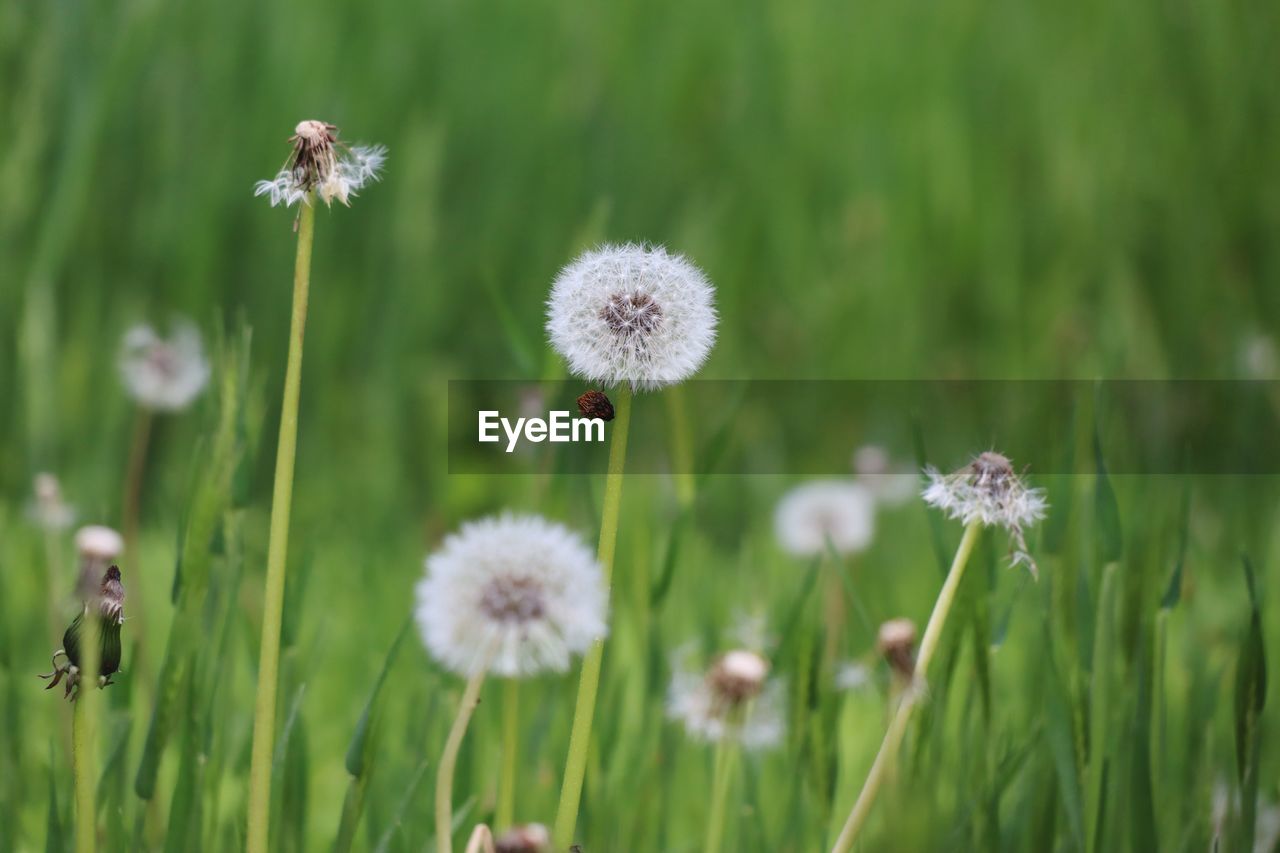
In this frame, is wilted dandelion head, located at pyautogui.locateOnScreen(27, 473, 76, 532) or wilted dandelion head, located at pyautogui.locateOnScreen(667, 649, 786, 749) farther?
wilted dandelion head, located at pyautogui.locateOnScreen(27, 473, 76, 532)

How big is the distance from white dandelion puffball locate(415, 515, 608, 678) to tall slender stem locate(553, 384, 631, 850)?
0.02 metres

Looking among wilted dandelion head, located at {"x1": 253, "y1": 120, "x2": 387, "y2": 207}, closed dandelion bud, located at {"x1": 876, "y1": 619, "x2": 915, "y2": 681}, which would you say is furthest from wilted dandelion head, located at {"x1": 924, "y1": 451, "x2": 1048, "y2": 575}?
wilted dandelion head, located at {"x1": 253, "y1": 120, "x2": 387, "y2": 207}

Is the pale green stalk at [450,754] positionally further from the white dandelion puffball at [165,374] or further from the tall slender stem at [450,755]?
the white dandelion puffball at [165,374]

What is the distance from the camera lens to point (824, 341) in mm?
3064

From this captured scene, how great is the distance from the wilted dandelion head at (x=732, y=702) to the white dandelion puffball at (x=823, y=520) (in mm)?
659

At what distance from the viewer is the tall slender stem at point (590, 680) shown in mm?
592

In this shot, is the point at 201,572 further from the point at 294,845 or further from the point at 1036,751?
the point at 1036,751

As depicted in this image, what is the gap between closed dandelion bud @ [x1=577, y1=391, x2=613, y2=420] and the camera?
68 centimetres

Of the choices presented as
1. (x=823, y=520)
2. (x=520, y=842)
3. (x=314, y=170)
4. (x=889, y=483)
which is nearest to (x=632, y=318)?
(x=314, y=170)

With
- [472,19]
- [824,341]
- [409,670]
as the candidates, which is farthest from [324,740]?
[472,19]

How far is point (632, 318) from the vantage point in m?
0.68

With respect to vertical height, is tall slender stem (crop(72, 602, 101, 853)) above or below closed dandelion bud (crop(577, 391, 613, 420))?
below

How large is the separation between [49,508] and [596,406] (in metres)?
0.57

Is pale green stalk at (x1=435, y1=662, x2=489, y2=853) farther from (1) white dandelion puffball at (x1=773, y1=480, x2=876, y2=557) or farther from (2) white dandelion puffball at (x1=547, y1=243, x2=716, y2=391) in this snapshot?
(1) white dandelion puffball at (x1=773, y1=480, x2=876, y2=557)
